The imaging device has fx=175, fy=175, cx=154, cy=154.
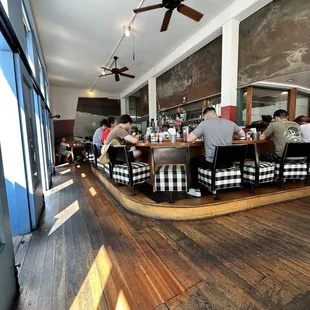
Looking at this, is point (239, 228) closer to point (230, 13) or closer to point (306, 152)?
point (306, 152)

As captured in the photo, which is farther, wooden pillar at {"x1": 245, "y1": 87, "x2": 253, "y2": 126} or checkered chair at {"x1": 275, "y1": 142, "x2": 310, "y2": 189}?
wooden pillar at {"x1": 245, "y1": 87, "x2": 253, "y2": 126}

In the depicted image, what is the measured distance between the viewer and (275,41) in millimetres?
3561

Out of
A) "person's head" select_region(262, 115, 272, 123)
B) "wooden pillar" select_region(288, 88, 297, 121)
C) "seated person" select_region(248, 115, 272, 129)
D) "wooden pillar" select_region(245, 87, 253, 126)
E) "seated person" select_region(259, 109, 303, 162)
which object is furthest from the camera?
"wooden pillar" select_region(245, 87, 253, 126)

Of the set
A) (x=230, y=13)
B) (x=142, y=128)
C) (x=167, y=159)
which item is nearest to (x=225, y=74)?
(x=230, y=13)

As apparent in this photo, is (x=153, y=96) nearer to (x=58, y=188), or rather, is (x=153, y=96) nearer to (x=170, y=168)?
(x=58, y=188)

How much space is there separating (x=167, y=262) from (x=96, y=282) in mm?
617

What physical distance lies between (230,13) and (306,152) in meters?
3.48

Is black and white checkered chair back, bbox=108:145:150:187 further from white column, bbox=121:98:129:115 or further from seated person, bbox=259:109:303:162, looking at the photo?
white column, bbox=121:98:129:115

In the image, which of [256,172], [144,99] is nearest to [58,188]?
[256,172]

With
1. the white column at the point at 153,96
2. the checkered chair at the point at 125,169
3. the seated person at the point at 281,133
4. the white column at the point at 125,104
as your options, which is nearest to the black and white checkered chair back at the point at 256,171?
the seated person at the point at 281,133

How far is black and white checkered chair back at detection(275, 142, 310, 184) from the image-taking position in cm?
280

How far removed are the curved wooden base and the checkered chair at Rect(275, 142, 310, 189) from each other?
241 millimetres

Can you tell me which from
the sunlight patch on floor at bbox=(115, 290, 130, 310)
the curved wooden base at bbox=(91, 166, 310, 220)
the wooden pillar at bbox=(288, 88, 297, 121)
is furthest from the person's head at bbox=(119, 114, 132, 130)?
the wooden pillar at bbox=(288, 88, 297, 121)

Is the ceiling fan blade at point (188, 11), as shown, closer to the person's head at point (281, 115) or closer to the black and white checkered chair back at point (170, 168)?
the person's head at point (281, 115)
